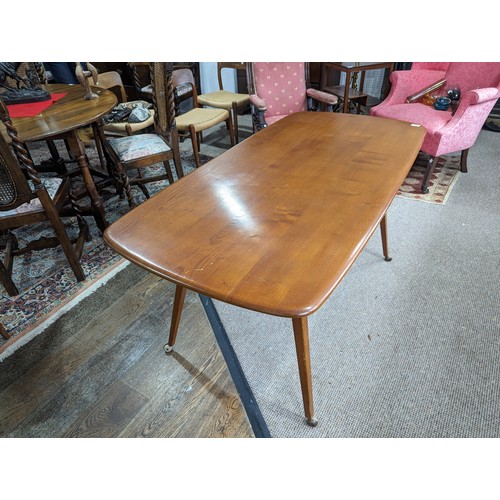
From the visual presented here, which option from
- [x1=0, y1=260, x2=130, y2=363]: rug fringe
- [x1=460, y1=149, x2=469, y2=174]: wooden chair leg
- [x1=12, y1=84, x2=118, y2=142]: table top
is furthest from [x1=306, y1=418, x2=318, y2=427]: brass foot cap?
[x1=460, y1=149, x2=469, y2=174]: wooden chair leg

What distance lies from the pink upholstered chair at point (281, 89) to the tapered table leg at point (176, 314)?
1761mm

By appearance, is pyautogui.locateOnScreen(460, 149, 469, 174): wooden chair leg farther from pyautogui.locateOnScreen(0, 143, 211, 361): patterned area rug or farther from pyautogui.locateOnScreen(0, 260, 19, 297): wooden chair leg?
pyautogui.locateOnScreen(0, 260, 19, 297): wooden chair leg

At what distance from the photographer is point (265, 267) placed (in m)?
0.70

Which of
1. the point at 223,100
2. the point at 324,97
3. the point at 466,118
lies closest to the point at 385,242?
the point at 466,118

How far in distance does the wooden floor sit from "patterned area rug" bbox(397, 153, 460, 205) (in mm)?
1760

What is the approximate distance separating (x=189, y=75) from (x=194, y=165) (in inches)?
41.2

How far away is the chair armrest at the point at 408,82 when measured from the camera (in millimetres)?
2592

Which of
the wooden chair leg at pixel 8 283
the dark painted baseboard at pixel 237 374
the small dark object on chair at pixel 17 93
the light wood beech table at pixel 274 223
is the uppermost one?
the small dark object on chair at pixel 17 93

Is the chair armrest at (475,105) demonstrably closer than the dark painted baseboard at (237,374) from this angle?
No

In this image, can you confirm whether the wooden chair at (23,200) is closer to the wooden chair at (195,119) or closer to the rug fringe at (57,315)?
the rug fringe at (57,315)

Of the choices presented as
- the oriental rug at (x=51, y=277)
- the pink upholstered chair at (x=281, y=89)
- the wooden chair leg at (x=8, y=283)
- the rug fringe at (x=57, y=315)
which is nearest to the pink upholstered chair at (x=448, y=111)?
the oriental rug at (x=51, y=277)

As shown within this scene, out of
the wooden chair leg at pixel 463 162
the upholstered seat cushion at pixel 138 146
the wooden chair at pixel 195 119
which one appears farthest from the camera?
the wooden chair at pixel 195 119

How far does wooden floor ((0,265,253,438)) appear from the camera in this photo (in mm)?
1088

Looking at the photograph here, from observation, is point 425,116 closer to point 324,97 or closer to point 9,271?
point 324,97
